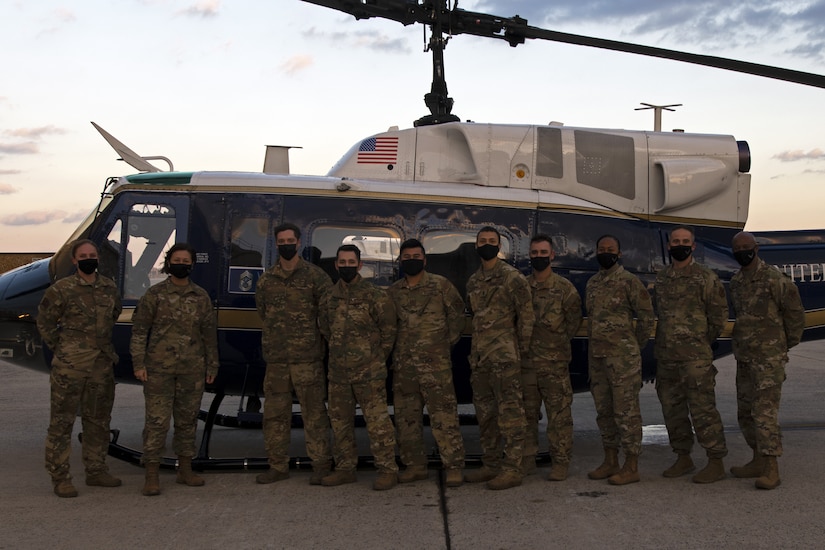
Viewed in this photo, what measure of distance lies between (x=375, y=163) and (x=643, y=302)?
2.83 m

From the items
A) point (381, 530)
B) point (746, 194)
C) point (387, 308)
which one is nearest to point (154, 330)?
point (387, 308)

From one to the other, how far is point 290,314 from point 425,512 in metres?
A: 1.78

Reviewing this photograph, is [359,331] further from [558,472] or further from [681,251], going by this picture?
[681,251]

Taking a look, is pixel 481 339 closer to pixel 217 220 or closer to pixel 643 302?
pixel 643 302

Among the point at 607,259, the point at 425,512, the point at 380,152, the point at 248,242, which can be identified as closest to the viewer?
the point at 425,512

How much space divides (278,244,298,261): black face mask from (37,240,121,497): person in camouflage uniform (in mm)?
1344

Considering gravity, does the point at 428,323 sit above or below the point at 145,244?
below

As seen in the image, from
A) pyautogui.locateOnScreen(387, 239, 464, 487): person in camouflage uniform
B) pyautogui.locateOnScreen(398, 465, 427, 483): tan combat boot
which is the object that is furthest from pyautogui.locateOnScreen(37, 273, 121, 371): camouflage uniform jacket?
pyautogui.locateOnScreen(398, 465, 427, 483): tan combat boot

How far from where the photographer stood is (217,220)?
6922 mm

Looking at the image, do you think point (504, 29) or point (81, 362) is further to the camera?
point (504, 29)

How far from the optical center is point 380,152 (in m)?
7.69

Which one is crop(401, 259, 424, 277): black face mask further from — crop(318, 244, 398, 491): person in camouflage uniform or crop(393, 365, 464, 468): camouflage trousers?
crop(393, 365, 464, 468): camouflage trousers

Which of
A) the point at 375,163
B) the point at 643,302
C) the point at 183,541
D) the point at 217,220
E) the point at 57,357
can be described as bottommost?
the point at 183,541

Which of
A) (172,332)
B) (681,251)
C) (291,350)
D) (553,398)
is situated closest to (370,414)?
(291,350)
